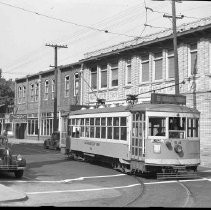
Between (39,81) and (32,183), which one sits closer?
(32,183)

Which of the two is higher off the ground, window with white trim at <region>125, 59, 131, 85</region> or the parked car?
window with white trim at <region>125, 59, 131, 85</region>

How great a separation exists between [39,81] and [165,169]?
38660 millimetres

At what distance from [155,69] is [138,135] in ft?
46.9

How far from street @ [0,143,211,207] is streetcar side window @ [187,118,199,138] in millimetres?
1753

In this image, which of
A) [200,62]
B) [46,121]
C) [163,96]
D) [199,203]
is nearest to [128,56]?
[200,62]

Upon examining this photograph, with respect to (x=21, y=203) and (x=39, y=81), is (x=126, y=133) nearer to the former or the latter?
(x=21, y=203)

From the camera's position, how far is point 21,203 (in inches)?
450

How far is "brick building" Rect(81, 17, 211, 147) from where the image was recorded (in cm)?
2698

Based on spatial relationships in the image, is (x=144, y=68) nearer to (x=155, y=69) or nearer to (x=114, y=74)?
(x=155, y=69)

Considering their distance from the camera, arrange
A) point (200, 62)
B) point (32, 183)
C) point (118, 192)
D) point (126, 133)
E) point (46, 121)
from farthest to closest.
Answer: point (46, 121), point (200, 62), point (126, 133), point (32, 183), point (118, 192)

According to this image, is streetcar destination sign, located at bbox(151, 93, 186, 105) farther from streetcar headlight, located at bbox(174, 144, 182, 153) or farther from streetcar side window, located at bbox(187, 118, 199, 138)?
streetcar headlight, located at bbox(174, 144, 182, 153)

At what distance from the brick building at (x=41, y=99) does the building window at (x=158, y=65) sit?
13.0 metres

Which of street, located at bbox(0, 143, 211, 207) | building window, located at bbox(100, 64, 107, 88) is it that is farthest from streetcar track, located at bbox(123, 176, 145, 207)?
building window, located at bbox(100, 64, 107, 88)

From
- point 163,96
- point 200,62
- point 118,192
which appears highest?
point 200,62
